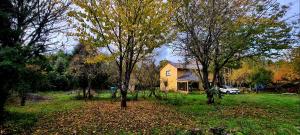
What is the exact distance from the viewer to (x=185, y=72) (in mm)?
59562

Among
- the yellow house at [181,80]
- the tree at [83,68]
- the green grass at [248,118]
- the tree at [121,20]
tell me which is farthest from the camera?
the yellow house at [181,80]

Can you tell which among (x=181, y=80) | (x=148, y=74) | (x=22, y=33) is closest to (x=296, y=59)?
(x=148, y=74)

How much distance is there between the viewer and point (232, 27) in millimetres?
20984

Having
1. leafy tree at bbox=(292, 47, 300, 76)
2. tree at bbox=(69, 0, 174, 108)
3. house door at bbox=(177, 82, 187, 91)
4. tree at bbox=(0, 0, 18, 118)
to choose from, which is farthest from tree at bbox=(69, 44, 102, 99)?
house door at bbox=(177, 82, 187, 91)

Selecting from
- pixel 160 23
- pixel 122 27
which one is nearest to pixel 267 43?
pixel 160 23

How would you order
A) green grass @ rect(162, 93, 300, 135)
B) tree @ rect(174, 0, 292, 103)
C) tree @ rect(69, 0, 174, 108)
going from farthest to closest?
tree @ rect(174, 0, 292, 103), tree @ rect(69, 0, 174, 108), green grass @ rect(162, 93, 300, 135)

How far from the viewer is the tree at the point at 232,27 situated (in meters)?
21.2

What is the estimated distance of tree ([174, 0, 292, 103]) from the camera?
69.7 feet

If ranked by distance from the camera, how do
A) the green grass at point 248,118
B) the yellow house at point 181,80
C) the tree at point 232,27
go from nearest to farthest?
the green grass at point 248,118 < the tree at point 232,27 < the yellow house at point 181,80

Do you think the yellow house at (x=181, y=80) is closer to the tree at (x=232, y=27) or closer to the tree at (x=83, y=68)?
the tree at (x=83, y=68)

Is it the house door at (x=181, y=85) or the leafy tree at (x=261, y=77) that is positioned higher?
the leafy tree at (x=261, y=77)

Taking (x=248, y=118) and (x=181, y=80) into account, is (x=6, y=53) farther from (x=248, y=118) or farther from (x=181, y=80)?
(x=181, y=80)

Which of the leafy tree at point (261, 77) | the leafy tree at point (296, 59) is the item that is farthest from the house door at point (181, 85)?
the leafy tree at point (296, 59)

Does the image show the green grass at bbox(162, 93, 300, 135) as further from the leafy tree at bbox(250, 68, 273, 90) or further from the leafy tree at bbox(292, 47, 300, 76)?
the leafy tree at bbox(250, 68, 273, 90)
